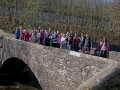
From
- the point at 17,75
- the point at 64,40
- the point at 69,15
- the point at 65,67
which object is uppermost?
the point at 69,15

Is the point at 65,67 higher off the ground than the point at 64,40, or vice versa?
the point at 64,40

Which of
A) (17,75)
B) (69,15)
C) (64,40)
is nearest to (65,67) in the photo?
(64,40)

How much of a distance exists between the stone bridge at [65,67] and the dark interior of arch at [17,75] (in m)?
4.33

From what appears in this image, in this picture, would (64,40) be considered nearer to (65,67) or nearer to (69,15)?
(65,67)

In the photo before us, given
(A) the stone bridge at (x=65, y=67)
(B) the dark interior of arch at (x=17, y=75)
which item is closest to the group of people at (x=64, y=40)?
(A) the stone bridge at (x=65, y=67)

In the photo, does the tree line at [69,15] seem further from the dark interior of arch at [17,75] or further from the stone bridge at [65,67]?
the stone bridge at [65,67]

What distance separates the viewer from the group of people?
17.2 m

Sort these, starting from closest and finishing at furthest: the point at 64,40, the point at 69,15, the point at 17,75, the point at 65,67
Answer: the point at 65,67 → the point at 64,40 → the point at 17,75 → the point at 69,15

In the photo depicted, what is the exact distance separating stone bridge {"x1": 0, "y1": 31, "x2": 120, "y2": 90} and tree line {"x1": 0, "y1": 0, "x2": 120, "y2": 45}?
68.0 feet

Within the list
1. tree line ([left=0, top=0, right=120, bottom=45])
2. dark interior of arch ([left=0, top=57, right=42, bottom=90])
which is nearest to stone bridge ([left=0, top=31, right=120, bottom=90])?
dark interior of arch ([left=0, top=57, right=42, bottom=90])

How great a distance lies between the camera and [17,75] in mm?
25953

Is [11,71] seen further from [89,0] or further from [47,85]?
[89,0]

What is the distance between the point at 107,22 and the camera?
42562 mm

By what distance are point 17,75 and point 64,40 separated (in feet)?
30.9
